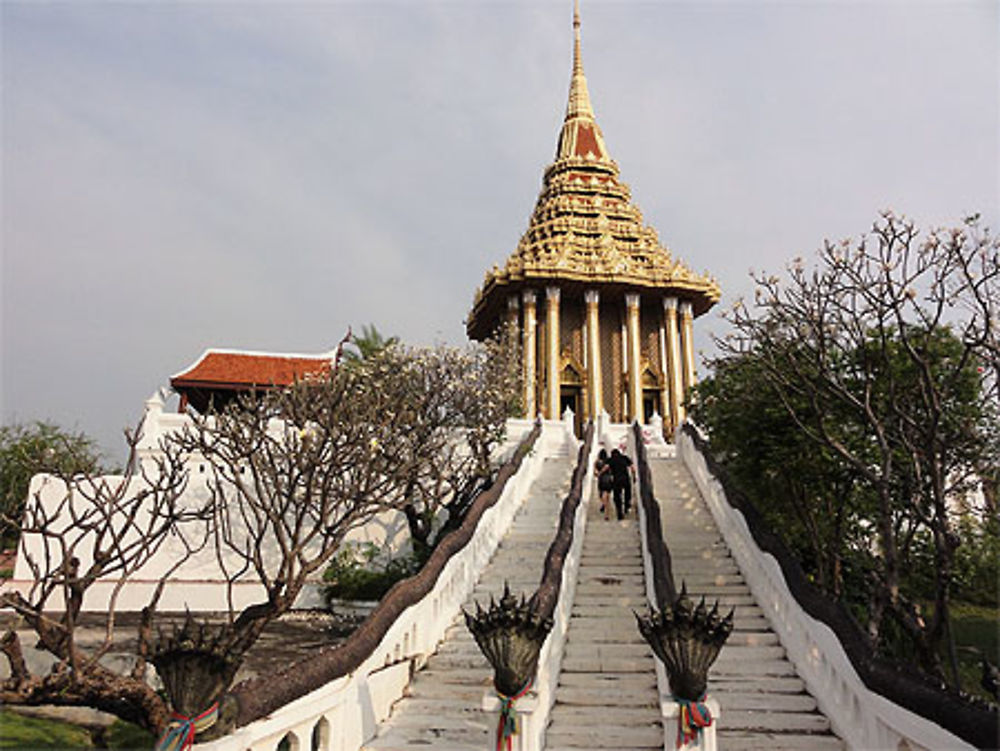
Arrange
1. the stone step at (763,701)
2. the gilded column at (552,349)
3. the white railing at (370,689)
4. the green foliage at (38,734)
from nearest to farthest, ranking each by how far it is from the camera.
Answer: the white railing at (370,689)
the stone step at (763,701)
the green foliage at (38,734)
the gilded column at (552,349)

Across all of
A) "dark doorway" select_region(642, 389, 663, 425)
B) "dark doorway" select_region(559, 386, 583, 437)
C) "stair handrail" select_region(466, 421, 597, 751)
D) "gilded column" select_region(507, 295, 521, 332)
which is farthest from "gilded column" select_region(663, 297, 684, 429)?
"stair handrail" select_region(466, 421, 597, 751)

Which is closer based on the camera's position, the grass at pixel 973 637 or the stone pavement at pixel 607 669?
the stone pavement at pixel 607 669

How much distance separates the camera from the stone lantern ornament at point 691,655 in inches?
189

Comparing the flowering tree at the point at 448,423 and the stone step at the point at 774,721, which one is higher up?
the flowering tree at the point at 448,423

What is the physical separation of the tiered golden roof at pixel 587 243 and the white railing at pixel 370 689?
20.9m

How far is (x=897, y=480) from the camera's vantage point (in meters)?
9.06

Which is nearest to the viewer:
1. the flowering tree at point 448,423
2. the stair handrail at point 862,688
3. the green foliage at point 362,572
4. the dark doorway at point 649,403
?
the stair handrail at point 862,688

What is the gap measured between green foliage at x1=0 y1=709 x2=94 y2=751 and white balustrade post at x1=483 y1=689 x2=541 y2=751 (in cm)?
432

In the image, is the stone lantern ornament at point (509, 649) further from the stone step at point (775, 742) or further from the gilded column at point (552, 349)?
the gilded column at point (552, 349)

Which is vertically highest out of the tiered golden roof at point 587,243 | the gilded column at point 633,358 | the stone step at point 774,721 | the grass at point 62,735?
the tiered golden roof at point 587,243

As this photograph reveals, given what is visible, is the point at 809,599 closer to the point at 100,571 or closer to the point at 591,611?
the point at 591,611

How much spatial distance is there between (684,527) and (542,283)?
19080 millimetres

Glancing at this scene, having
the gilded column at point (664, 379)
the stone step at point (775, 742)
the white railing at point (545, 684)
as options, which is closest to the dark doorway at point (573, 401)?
the gilded column at point (664, 379)

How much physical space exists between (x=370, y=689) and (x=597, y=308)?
25.7 metres
